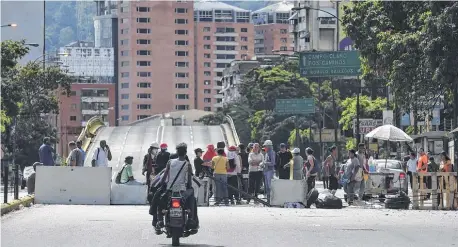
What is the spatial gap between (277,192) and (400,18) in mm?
18919

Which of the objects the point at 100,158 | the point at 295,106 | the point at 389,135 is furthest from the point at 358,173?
the point at 295,106

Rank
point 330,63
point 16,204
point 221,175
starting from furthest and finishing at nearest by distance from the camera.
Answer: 1. point 330,63
2. point 221,175
3. point 16,204

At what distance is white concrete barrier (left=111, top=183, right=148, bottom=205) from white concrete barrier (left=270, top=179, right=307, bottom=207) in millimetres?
3355

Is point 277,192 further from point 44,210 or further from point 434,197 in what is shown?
point 44,210

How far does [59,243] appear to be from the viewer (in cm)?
1884

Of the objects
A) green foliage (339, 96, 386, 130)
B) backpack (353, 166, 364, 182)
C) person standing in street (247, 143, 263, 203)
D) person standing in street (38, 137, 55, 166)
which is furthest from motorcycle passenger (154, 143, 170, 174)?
green foliage (339, 96, 386, 130)

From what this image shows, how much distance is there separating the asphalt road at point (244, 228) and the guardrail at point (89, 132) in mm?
40849

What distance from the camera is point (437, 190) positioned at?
104ft

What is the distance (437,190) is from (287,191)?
3817 millimetres

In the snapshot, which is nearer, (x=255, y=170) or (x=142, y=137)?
(x=255, y=170)

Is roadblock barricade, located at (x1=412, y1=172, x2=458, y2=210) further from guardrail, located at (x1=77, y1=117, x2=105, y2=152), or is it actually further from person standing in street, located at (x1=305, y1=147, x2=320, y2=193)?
guardrail, located at (x1=77, y1=117, x2=105, y2=152)

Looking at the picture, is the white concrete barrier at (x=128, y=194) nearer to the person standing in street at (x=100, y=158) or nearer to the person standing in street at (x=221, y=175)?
the person standing in street at (x=221, y=175)

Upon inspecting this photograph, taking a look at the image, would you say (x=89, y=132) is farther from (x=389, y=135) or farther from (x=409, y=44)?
(x=389, y=135)

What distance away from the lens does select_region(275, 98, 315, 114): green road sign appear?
8388 cm
